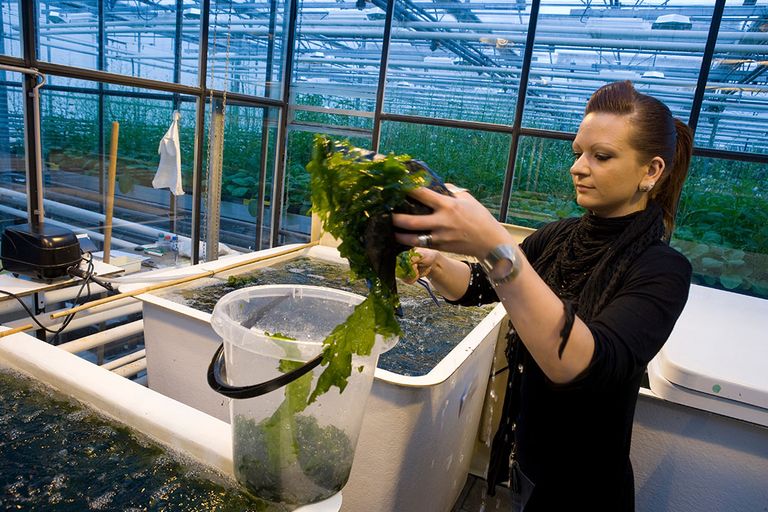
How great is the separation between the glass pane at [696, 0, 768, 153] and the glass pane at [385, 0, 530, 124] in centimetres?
136

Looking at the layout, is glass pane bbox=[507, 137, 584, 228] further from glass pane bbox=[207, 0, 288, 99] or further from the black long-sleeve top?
the black long-sleeve top

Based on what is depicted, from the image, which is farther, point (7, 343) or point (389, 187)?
point (7, 343)

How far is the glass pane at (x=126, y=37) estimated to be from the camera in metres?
2.93

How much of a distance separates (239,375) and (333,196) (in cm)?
33

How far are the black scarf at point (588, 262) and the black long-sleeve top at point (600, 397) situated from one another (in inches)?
1.1

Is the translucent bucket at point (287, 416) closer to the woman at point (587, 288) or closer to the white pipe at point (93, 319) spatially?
the woman at point (587, 288)

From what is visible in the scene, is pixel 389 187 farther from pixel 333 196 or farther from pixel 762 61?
pixel 762 61

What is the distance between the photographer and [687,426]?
1597 millimetres

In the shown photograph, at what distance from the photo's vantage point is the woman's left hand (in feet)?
2.32

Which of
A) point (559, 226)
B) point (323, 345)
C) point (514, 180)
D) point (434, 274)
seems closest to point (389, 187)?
point (323, 345)

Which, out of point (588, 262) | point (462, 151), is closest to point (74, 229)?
point (462, 151)

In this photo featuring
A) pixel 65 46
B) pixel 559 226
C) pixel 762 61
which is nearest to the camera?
pixel 559 226

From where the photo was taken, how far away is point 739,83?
3504mm

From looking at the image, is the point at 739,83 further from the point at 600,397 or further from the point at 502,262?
the point at 502,262
